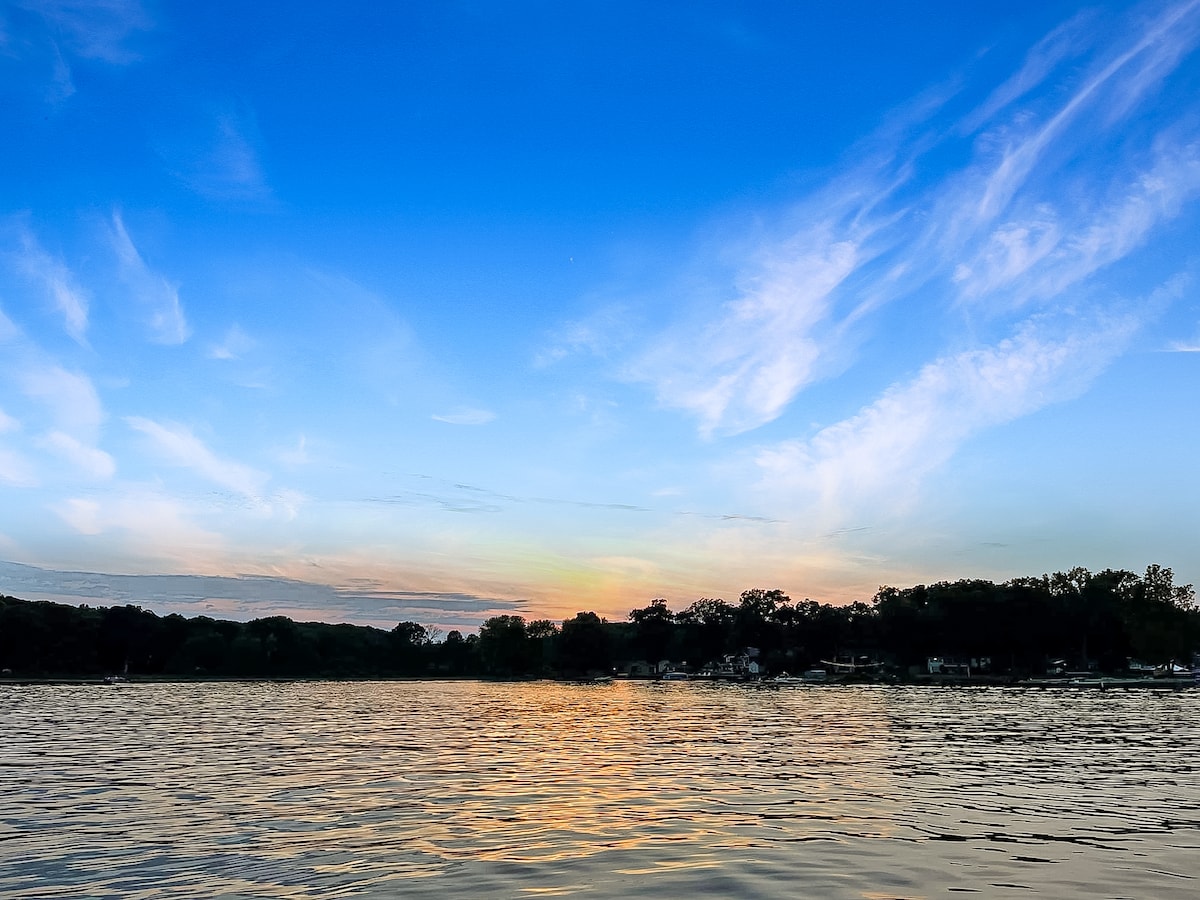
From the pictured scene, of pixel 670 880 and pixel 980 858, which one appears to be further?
pixel 980 858

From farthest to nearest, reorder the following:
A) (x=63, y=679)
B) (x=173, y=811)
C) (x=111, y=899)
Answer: (x=63, y=679), (x=173, y=811), (x=111, y=899)

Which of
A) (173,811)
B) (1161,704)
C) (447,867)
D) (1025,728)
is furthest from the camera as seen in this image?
(1161,704)

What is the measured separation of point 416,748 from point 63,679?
169 metres

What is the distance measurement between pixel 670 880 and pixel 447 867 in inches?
173

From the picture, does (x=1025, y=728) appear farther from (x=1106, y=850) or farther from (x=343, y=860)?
(x=343, y=860)

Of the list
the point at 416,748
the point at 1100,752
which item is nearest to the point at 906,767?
the point at 1100,752

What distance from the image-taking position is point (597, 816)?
24.0 meters

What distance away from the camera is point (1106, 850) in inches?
770

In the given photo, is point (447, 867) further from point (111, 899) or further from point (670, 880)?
point (111, 899)

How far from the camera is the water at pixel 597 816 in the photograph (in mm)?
16609

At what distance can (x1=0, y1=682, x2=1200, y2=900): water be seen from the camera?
1661cm

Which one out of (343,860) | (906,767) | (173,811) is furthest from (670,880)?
(906,767)

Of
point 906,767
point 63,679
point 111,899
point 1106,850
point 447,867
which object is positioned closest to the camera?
point 111,899

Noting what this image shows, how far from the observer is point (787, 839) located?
2064 cm
